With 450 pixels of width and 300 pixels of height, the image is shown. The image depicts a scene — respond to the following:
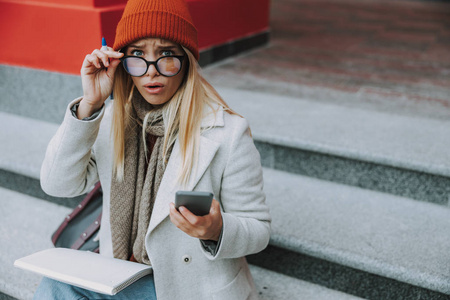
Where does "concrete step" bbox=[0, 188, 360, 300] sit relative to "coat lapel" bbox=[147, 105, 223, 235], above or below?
below

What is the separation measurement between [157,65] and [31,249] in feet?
3.79

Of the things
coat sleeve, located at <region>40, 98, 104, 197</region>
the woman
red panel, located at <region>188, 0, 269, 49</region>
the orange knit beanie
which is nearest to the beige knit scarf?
the woman

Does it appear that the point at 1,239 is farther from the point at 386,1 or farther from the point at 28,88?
the point at 386,1

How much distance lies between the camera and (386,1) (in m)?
8.04

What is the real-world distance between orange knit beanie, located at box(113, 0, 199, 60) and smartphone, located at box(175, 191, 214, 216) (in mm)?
456

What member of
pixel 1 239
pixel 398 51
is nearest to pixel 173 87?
pixel 1 239

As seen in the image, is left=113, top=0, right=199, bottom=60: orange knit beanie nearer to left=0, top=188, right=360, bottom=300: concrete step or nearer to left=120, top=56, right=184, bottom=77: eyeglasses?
left=120, top=56, right=184, bottom=77: eyeglasses

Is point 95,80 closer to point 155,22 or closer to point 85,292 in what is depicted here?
point 155,22

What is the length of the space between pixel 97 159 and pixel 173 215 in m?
0.49

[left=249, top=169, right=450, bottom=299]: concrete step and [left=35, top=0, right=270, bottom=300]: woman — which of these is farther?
[left=249, top=169, right=450, bottom=299]: concrete step

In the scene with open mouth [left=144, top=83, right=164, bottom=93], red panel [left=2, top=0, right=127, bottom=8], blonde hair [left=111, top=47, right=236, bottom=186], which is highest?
red panel [left=2, top=0, right=127, bottom=8]

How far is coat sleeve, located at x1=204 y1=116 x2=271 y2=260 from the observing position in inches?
53.9

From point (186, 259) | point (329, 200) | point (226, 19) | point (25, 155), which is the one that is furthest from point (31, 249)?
point (226, 19)

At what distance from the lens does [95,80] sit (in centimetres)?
138
